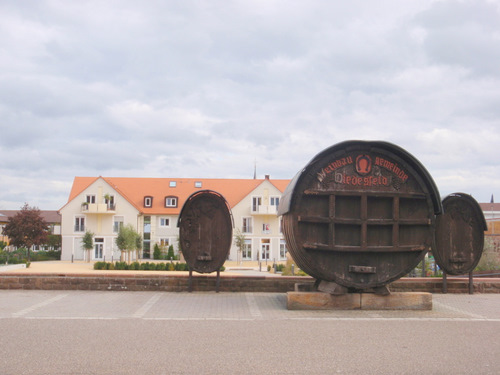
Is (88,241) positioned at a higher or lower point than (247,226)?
lower

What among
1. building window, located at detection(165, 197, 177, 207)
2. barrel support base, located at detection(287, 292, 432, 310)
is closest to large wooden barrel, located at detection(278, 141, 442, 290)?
barrel support base, located at detection(287, 292, 432, 310)

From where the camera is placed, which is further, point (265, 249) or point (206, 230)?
point (265, 249)

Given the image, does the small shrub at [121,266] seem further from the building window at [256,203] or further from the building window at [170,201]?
the building window at [170,201]

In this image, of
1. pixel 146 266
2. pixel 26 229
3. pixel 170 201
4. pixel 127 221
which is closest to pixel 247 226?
pixel 170 201

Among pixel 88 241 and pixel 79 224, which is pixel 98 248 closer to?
pixel 79 224

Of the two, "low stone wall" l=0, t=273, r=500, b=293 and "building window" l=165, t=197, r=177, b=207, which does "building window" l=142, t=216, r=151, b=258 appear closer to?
"building window" l=165, t=197, r=177, b=207

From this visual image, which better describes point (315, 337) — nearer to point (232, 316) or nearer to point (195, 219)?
point (232, 316)

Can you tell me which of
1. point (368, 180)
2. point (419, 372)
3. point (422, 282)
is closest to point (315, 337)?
point (419, 372)

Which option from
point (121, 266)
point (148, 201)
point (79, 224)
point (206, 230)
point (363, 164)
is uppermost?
point (148, 201)

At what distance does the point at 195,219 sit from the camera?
12.3 meters

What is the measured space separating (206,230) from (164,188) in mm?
50460

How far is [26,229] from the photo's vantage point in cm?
5447

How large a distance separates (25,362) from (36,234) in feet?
173

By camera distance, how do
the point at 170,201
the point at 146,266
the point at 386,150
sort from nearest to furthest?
the point at 386,150, the point at 146,266, the point at 170,201
